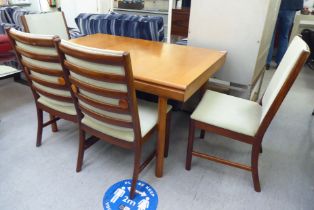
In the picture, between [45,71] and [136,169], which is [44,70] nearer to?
[45,71]

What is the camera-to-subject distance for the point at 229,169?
5.61 feet

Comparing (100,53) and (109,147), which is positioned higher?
(100,53)

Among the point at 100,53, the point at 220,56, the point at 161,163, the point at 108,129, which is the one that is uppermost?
the point at 100,53

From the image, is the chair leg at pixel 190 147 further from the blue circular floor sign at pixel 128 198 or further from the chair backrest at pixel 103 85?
the chair backrest at pixel 103 85

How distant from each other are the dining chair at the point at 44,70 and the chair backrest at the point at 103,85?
0.51 feet

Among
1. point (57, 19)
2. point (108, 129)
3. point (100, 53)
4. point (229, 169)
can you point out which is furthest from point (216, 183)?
point (57, 19)

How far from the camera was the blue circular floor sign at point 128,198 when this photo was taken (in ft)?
4.58

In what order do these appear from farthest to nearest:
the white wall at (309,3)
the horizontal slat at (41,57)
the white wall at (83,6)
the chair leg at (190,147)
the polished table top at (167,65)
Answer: the white wall at (309,3), the white wall at (83,6), the chair leg at (190,147), the horizontal slat at (41,57), the polished table top at (167,65)

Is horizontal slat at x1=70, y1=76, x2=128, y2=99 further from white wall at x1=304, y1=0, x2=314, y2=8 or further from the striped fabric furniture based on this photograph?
white wall at x1=304, y1=0, x2=314, y2=8

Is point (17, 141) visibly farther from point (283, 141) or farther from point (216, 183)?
point (283, 141)

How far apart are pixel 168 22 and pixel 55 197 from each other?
3.25m

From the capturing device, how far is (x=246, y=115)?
151 centimetres

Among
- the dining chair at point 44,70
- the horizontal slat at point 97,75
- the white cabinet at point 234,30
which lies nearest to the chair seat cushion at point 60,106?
the dining chair at point 44,70

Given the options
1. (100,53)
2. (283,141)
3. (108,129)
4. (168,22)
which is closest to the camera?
(100,53)
